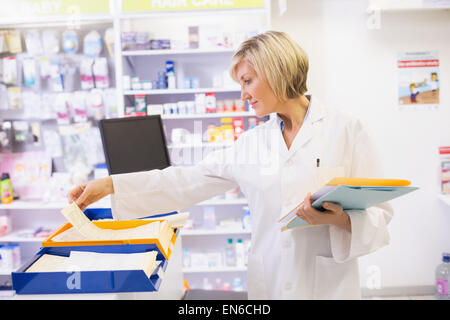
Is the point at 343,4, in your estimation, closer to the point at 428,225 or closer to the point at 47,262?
the point at 428,225

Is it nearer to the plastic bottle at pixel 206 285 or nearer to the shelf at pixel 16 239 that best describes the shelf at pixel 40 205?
the shelf at pixel 16 239

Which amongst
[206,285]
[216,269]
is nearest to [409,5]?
[216,269]

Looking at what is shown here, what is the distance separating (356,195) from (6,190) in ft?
10.2

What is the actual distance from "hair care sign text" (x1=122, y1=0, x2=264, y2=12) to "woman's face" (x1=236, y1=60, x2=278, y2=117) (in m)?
1.63

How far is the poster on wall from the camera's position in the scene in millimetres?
3154

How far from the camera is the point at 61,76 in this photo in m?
3.07

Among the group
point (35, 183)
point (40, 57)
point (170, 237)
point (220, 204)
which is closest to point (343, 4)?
point (220, 204)

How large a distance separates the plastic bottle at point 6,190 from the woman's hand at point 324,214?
9.59 ft

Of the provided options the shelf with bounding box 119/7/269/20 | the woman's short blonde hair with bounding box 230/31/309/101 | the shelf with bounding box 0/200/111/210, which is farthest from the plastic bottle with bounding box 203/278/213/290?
the woman's short blonde hair with bounding box 230/31/309/101

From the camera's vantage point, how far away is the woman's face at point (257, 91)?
1.26 metres

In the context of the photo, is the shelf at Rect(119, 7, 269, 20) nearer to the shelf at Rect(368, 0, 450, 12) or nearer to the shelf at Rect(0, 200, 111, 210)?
the shelf at Rect(368, 0, 450, 12)

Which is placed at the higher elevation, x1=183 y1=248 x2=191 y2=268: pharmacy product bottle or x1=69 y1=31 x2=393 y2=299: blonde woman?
x1=69 y1=31 x2=393 y2=299: blonde woman

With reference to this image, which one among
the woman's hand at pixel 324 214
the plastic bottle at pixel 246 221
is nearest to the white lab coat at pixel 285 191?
the woman's hand at pixel 324 214

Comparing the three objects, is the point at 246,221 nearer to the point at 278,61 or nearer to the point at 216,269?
the point at 216,269
